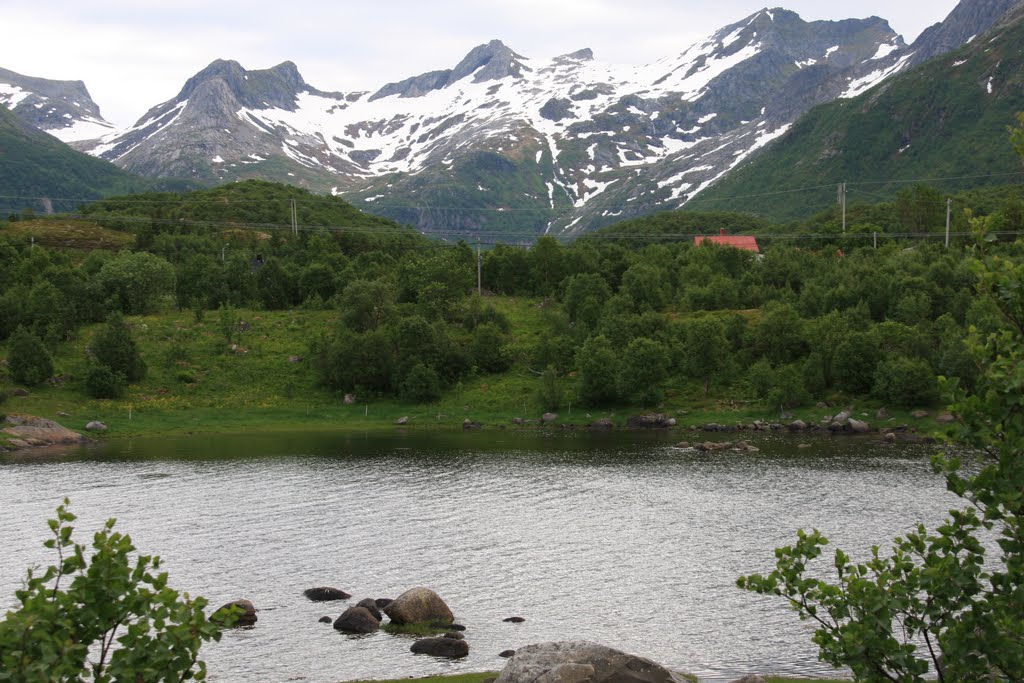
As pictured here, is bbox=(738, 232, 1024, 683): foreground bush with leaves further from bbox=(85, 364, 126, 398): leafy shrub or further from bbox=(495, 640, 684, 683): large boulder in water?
bbox=(85, 364, 126, 398): leafy shrub

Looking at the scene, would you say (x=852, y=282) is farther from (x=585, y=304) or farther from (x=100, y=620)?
(x=100, y=620)

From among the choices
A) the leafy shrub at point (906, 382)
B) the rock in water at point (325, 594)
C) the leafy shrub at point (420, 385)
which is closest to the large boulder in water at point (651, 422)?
the leafy shrub at point (906, 382)

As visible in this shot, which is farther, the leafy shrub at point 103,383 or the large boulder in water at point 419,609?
the leafy shrub at point 103,383

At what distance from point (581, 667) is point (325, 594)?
19724 millimetres

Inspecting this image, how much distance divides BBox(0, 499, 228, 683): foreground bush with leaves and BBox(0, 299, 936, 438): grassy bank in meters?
94.4

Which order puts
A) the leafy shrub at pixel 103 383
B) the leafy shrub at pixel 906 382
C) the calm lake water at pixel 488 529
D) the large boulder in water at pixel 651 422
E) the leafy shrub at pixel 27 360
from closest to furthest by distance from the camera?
the calm lake water at pixel 488 529, the leafy shrub at pixel 906 382, the large boulder in water at pixel 651 422, the leafy shrub at pixel 27 360, the leafy shrub at pixel 103 383

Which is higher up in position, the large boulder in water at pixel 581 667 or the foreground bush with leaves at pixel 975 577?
the foreground bush with leaves at pixel 975 577

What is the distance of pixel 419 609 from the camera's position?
40219 mm

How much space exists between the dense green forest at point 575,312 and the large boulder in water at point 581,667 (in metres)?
75.9

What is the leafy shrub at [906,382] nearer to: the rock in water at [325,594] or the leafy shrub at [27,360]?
the rock in water at [325,594]

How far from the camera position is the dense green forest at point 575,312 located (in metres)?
111

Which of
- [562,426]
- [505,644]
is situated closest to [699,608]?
[505,644]

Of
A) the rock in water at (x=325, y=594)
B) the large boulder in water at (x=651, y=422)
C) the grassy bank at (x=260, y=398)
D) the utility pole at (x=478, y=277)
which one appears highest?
the utility pole at (x=478, y=277)

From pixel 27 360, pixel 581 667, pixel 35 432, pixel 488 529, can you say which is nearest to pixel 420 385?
pixel 35 432
